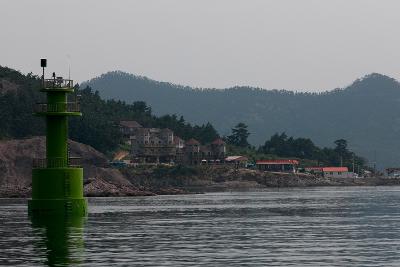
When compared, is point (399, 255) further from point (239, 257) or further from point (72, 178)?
point (72, 178)

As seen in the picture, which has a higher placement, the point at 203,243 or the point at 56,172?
the point at 56,172

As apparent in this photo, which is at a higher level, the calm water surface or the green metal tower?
the green metal tower

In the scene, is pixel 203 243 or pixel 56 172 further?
pixel 56 172

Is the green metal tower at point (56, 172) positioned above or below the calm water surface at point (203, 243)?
above

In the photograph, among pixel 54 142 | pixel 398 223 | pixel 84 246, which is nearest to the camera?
pixel 84 246

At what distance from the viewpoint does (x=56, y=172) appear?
75.3 metres

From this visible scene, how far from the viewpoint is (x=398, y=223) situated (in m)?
71.9

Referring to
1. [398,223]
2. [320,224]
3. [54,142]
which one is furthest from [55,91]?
[398,223]

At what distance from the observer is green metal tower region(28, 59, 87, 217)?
2958 inches

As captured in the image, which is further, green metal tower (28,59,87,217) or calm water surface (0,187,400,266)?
green metal tower (28,59,87,217)

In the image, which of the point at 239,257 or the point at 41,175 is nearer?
the point at 239,257

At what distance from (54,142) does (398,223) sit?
26.7 meters

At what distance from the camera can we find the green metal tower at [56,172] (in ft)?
246

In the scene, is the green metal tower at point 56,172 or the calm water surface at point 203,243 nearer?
the calm water surface at point 203,243
